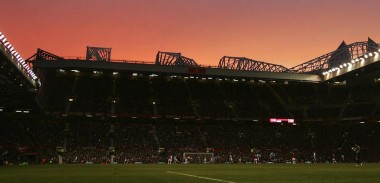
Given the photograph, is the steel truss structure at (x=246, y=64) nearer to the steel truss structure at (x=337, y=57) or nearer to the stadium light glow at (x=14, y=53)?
the steel truss structure at (x=337, y=57)

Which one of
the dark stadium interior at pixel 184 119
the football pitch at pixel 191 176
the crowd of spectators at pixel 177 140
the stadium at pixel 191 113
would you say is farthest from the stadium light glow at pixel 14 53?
the dark stadium interior at pixel 184 119

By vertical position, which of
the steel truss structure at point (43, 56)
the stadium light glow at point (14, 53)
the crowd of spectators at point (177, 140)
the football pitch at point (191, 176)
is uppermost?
the steel truss structure at point (43, 56)

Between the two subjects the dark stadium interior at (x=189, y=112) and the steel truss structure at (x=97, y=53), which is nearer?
the dark stadium interior at (x=189, y=112)

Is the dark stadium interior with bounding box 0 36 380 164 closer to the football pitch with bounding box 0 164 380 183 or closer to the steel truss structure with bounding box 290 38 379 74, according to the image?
the steel truss structure with bounding box 290 38 379 74

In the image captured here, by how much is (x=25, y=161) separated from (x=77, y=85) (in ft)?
71.1

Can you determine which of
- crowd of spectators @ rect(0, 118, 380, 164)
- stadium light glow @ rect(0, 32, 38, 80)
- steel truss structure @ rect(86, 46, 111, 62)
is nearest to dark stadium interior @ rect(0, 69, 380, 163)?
crowd of spectators @ rect(0, 118, 380, 164)

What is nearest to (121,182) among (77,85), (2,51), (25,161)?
(2,51)

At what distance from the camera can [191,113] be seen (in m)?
69.6

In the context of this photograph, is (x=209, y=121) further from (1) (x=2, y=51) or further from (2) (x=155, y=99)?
(1) (x=2, y=51)

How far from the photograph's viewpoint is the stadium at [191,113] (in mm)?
57812

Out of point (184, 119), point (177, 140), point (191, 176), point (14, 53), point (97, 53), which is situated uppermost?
point (97, 53)

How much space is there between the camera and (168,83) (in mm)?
75938

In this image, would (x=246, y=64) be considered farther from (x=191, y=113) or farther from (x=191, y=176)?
(x=191, y=176)

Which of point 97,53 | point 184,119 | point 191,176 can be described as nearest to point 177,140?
point 184,119
